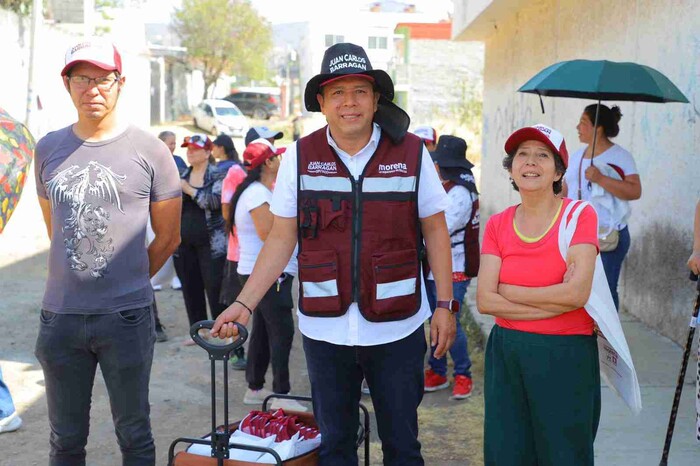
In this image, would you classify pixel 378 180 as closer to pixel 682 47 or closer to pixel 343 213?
pixel 343 213

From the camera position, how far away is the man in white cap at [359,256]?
3.30 metres

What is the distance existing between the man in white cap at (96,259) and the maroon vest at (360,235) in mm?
717

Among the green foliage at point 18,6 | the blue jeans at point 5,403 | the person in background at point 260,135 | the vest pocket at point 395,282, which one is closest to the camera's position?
the vest pocket at point 395,282

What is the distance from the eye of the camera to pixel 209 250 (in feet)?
23.2

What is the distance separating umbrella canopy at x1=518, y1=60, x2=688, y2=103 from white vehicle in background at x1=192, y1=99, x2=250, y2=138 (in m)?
28.8

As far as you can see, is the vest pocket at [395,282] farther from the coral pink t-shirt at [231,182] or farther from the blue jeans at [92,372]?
the coral pink t-shirt at [231,182]

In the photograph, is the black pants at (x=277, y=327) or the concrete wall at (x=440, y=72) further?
the concrete wall at (x=440, y=72)

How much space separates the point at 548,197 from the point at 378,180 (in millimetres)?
692

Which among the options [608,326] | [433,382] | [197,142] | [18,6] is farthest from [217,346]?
[18,6]

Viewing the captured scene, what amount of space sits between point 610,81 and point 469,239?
1.39 metres

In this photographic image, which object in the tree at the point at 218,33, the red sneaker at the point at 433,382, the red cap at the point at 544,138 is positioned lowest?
the red sneaker at the point at 433,382

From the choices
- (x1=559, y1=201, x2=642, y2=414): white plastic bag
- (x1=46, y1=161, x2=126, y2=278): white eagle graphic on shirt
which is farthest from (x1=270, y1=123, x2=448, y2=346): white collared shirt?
(x1=46, y1=161, x2=126, y2=278): white eagle graphic on shirt

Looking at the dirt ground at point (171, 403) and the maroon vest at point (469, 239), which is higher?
the maroon vest at point (469, 239)

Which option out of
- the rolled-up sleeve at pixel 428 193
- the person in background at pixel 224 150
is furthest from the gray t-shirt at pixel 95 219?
the person in background at pixel 224 150
